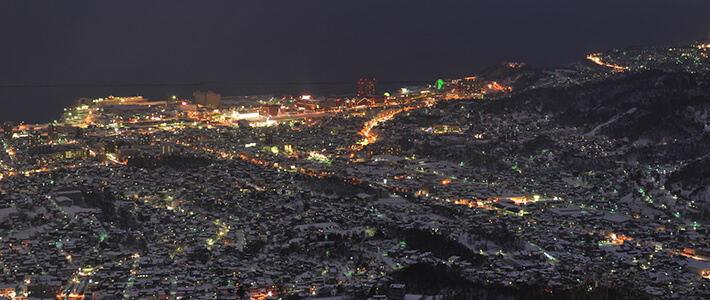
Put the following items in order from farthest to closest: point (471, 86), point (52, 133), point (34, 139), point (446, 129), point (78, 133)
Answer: point (471, 86)
point (446, 129)
point (78, 133)
point (52, 133)
point (34, 139)

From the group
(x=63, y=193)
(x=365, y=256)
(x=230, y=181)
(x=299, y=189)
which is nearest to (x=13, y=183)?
(x=63, y=193)

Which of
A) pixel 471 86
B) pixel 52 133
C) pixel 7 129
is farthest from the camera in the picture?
pixel 471 86

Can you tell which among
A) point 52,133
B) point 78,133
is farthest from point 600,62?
point 52,133

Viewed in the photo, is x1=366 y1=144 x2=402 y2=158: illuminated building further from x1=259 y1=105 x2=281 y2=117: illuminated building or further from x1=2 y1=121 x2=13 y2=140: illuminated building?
x1=2 y1=121 x2=13 y2=140: illuminated building

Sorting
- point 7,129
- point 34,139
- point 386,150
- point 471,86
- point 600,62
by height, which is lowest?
point 7,129

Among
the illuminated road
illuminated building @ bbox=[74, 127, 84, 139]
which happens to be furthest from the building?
the illuminated road

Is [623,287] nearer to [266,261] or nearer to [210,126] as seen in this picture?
[266,261]

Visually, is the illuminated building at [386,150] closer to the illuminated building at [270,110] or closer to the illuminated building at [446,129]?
the illuminated building at [446,129]

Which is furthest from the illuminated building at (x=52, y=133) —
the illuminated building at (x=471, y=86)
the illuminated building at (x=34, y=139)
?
the illuminated building at (x=471, y=86)

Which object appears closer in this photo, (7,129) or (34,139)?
(34,139)

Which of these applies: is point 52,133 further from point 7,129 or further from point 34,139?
point 7,129
